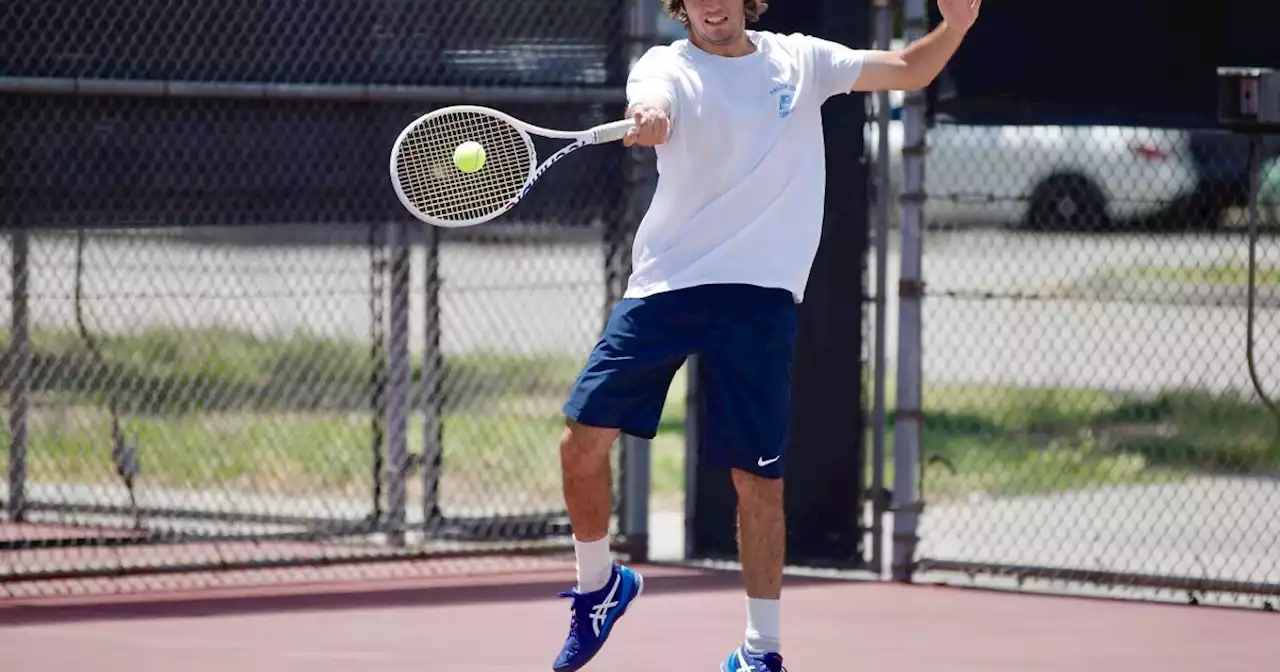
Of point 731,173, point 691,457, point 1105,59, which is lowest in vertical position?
point 691,457

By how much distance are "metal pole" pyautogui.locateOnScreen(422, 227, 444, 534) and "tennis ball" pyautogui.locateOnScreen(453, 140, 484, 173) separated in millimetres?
2701

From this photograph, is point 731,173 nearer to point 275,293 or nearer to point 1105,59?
point 1105,59

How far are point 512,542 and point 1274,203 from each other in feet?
10.6

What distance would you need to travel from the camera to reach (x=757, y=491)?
228 inches

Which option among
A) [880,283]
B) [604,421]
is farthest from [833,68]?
[880,283]

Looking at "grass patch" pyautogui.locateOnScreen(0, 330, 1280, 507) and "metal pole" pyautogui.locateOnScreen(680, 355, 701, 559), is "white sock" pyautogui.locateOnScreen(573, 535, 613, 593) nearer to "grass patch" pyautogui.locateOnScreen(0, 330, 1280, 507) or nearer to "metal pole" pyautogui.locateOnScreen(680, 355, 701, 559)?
"metal pole" pyautogui.locateOnScreen(680, 355, 701, 559)

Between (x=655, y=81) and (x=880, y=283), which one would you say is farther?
(x=880, y=283)

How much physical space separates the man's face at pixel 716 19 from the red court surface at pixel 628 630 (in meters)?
1.85

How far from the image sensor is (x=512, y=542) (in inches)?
331

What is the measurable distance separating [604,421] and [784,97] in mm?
1009

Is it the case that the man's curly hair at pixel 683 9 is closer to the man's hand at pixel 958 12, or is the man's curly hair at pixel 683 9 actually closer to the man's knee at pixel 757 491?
the man's hand at pixel 958 12

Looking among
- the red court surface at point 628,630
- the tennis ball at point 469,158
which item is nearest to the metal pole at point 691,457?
the red court surface at point 628,630

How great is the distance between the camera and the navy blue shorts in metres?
5.73

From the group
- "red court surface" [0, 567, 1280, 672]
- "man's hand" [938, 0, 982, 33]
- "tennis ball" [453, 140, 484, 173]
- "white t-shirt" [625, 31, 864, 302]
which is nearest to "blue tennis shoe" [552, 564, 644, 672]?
"red court surface" [0, 567, 1280, 672]
